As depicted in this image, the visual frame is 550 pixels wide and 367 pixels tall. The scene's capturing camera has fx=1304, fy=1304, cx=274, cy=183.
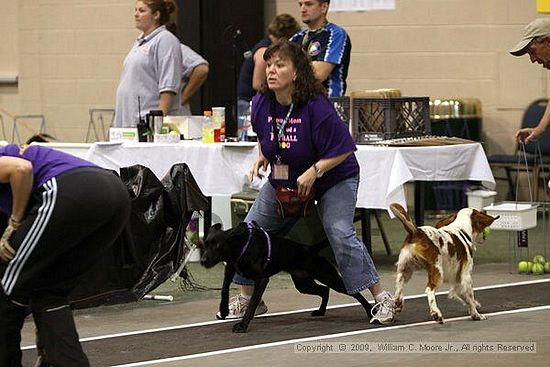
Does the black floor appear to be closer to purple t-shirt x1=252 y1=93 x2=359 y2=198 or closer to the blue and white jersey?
purple t-shirt x1=252 y1=93 x2=359 y2=198

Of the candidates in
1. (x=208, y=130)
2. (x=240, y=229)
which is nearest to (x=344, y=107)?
(x=208, y=130)

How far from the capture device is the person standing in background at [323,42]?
809 cm

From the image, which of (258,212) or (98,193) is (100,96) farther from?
(98,193)

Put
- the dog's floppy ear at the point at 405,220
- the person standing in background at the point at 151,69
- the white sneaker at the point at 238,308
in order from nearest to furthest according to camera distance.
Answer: the dog's floppy ear at the point at 405,220 → the white sneaker at the point at 238,308 → the person standing in background at the point at 151,69

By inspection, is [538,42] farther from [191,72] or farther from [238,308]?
[191,72]

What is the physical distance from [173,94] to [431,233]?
2.88m

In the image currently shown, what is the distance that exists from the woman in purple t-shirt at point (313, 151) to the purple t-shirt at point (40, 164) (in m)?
1.74

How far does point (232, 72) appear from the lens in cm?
1205

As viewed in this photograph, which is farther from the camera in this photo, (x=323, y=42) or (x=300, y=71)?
(x=323, y=42)

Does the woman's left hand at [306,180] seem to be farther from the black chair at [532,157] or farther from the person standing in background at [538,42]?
the black chair at [532,157]

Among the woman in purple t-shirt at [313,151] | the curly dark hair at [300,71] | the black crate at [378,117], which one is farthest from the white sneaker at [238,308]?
the black crate at [378,117]

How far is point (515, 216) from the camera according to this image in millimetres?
8023

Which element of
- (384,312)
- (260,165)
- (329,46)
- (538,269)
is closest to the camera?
(384,312)

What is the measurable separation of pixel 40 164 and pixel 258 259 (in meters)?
1.85
